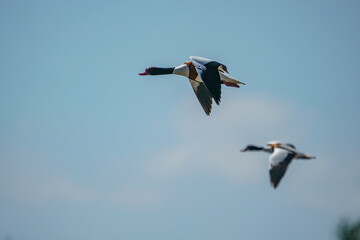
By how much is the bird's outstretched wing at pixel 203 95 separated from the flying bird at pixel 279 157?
11.1 ft

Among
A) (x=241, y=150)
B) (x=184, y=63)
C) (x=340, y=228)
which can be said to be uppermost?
(x=184, y=63)

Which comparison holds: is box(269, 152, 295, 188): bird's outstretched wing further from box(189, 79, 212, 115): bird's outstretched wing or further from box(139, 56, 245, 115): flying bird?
box(189, 79, 212, 115): bird's outstretched wing

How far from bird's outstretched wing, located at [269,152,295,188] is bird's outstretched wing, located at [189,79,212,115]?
467 centimetres

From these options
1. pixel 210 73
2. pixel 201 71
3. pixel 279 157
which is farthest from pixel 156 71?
pixel 279 157

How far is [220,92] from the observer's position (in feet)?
60.4

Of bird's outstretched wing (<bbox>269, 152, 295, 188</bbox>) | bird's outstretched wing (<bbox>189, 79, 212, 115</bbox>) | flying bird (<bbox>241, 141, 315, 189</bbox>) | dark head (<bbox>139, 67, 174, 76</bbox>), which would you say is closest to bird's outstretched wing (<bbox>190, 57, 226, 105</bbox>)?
bird's outstretched wing (<bbox>189, 79, 212, 115</bbox>)

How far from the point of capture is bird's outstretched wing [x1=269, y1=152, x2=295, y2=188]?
15918mm

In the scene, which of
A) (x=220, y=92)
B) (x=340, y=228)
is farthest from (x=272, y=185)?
(x=340, y=228)

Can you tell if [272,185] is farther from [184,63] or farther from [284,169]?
[184,63]

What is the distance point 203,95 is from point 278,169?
18.3 feet

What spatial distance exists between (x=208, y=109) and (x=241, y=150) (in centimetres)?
259

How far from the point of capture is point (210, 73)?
19.3 metres

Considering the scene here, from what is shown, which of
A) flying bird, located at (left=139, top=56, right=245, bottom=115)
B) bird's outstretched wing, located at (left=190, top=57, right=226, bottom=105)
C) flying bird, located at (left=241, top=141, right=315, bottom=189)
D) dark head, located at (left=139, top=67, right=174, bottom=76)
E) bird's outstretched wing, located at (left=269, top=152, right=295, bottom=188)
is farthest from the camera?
dark head, located at (left=139, top=67, right=174, bottom=76)

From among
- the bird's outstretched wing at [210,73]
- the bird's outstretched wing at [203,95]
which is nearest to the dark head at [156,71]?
the bird's outstretched wing at [203,95]
